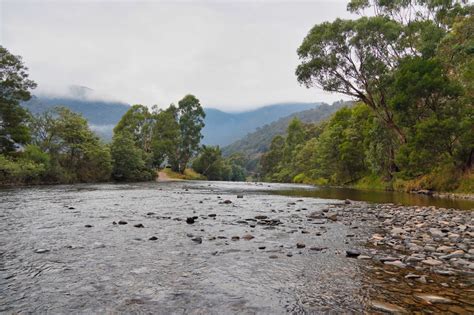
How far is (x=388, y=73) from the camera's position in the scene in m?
33.7

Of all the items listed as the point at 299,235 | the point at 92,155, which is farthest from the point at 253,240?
the point at 92,155

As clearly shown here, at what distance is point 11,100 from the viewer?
39.7 meters

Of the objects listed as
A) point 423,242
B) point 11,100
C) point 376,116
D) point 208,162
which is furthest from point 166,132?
point 423,242

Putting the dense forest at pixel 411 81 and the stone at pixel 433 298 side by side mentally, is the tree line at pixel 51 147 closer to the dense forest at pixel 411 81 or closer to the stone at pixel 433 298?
the dense forest at pixel 411 81

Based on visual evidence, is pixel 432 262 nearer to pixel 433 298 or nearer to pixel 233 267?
pixel 433 298

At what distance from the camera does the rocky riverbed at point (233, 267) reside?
15.5 feet

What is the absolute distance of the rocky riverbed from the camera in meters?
4.73

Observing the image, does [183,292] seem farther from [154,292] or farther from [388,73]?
[388,73]

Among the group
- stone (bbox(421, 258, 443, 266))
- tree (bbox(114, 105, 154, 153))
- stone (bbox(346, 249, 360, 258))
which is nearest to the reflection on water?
stone (bbox(421, 258, 443, 266))

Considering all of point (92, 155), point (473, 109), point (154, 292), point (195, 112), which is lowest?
point (154, 292)

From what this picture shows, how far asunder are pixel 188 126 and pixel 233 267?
86.9m

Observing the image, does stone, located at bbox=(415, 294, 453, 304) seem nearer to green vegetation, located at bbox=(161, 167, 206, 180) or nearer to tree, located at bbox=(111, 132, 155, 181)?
tree, located at bbox=(111, 132, 155, 181)

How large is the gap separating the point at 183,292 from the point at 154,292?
0.48 m

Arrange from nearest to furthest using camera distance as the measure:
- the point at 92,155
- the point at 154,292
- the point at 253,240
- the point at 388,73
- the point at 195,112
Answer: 1. the point at 154,292
2. the point at 253,240
3. the point at 388,73
4. the point at 92,155
5. the point at 195,112
